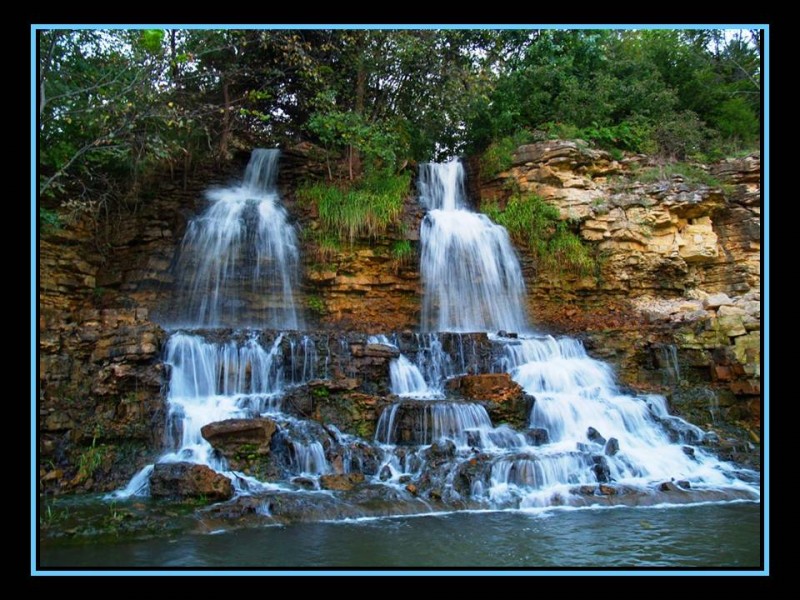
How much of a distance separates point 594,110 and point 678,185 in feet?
11.0

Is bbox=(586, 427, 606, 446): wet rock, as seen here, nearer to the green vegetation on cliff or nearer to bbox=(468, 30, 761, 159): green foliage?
the green vegetation on cliff

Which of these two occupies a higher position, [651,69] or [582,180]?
[651,69]

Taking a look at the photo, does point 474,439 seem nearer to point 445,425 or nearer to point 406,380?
point 445,425

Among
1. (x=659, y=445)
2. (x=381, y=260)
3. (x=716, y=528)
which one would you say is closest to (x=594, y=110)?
(x=381, y=260)

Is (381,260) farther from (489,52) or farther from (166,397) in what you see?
(489,52)

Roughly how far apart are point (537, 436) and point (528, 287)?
6.26m

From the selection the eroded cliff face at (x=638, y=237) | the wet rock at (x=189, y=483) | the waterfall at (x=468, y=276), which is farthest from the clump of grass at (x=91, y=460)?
the eroded cliff face at (x=638, y=237)

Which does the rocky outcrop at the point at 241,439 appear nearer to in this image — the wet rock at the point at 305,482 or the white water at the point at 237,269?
the wet rock at the point at 305,482

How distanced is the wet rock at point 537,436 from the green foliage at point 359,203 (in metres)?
6.68

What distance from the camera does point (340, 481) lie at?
8266mm

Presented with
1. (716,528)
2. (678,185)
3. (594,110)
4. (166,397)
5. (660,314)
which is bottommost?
(716,528)

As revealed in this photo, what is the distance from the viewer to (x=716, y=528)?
6938mm

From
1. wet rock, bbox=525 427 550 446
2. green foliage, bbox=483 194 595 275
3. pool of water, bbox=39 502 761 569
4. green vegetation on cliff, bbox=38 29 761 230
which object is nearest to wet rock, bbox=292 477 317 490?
pool of water, bbox=39 502 761 569

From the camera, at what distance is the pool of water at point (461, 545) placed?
229 inches
